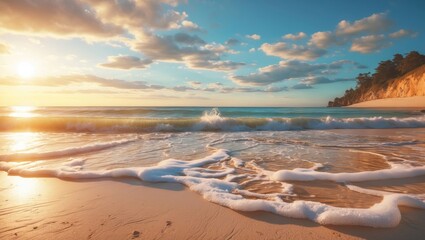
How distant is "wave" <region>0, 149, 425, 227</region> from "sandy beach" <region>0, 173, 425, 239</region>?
0.11 m

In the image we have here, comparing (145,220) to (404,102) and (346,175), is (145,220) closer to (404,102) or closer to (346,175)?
(346,175)

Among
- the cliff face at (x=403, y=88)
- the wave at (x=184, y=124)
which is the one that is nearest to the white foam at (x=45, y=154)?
the wave at (x=184, y=124)

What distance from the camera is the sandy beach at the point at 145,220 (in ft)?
7.59

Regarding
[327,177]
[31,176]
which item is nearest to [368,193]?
[327,177]

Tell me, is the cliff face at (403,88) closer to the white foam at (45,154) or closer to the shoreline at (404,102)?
the shoreline at (404,102)

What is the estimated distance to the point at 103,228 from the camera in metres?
2.44

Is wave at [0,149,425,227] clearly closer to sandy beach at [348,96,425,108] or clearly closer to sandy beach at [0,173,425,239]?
sandy beach at [0,173,425,239]

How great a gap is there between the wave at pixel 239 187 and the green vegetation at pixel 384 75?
69964 mm

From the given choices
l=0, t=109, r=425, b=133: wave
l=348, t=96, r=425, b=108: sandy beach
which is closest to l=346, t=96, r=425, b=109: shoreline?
l=348, t=96, r=425, b=108: sandy beach

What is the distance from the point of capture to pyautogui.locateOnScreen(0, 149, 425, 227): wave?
101 inches

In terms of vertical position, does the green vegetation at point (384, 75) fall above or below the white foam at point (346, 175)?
above

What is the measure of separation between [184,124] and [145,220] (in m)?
12.3

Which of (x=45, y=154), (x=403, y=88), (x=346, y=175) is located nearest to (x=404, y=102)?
(x=403, y=88)

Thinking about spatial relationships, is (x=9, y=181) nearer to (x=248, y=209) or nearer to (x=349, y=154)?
(x=248, y=209)
